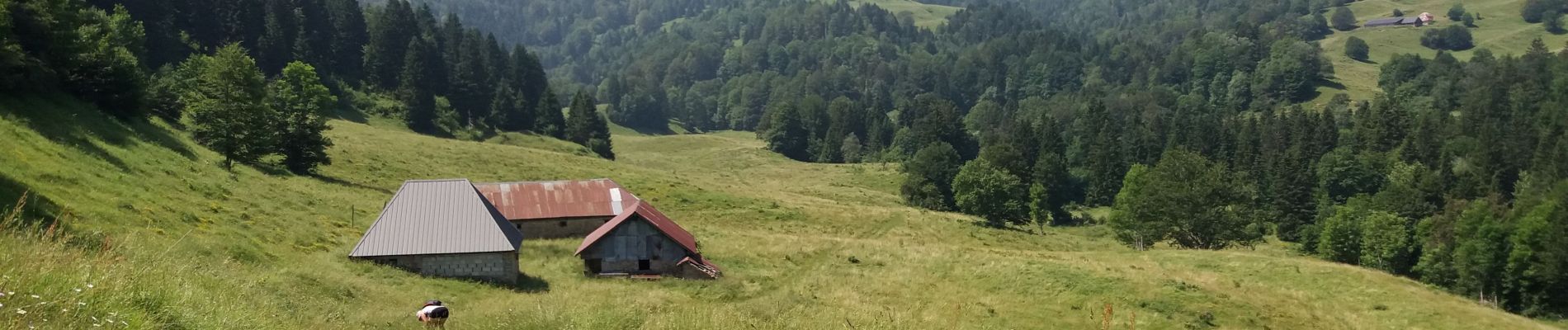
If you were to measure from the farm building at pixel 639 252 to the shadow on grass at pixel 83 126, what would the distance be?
17.4 m

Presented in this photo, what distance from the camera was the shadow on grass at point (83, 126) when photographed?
37094 mm

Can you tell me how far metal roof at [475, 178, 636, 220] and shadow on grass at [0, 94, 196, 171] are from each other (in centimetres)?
1425

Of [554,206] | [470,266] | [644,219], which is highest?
[644,219]

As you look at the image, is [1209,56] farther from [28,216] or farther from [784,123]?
[28,216]

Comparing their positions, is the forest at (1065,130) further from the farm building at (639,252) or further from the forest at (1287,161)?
the farm building at (639,252)

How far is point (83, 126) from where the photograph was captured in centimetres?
4097

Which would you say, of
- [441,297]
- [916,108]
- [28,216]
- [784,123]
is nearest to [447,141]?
[441,297]

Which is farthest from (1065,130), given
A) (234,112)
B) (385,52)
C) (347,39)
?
(234,112)

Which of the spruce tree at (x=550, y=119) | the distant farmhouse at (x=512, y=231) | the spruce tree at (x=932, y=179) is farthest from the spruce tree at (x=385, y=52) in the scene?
the distant farmhouse at (x=512, y=231)

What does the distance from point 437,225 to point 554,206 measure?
478 inches

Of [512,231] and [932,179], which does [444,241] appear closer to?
[512,231]

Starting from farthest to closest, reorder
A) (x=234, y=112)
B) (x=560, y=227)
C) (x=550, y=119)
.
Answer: (x=550, y=119) < (x=234, y=112) < (x=560, y=227)

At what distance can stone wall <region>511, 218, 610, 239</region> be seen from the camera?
157ft

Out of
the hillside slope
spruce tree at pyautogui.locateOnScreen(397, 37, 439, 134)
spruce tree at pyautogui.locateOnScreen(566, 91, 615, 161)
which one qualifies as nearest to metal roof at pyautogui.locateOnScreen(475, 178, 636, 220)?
the hillside slope
